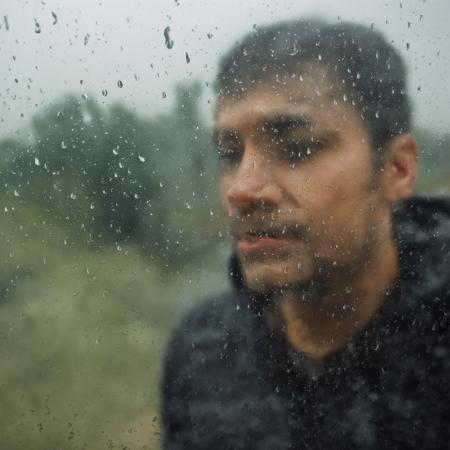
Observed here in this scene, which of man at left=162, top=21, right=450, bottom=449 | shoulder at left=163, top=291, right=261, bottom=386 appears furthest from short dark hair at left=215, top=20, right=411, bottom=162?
shoulder at left=163, top=291, right=261, bottom=386

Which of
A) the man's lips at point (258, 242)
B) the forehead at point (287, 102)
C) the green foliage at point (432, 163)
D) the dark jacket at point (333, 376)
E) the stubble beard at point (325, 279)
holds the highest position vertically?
the forehead at point (287, 102)

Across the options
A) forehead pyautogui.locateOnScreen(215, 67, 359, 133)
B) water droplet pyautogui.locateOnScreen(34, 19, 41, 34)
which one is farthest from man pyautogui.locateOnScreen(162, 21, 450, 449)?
water droplet pyautogui.locateOnScreen(34, 19, 41, 34)

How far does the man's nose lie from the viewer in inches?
50.1

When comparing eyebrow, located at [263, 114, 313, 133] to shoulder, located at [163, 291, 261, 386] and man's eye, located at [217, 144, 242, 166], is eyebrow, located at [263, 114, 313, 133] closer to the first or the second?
man's eye, located at [217, 144, 242, 166]

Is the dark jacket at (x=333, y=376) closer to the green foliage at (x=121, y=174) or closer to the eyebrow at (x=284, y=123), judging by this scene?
the green foliage at (x=121, y=174)

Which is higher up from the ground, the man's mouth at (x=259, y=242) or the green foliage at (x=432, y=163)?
the green foliage at (x=432, y=163)

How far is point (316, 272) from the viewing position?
1314 millimetres

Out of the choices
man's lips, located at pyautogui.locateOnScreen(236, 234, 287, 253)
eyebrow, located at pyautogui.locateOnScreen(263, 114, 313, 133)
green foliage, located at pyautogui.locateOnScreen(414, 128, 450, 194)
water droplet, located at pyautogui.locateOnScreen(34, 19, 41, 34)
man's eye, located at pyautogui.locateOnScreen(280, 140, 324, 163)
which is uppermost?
water droplet, located at pyautogui.locateOnScreen(34, 19, 41, 34)

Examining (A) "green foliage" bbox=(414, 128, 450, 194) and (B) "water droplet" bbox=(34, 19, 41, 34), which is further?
(A) "green foliage" bbox=(414, 128, 450, 194)

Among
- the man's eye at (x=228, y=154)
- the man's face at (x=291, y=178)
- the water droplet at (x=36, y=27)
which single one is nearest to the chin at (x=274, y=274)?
the man's face at (x=291, y=178)

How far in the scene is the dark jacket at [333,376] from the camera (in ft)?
4.26

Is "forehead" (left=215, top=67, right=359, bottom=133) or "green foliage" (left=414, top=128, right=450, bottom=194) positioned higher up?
"forehead" (left=215, top=67, right=359, bottom=133)

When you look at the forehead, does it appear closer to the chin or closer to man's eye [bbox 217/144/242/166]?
man's eye [bbox 217/144/242/166]

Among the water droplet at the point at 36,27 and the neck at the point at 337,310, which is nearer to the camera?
the water droplet at the point at 36,27
